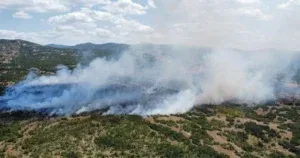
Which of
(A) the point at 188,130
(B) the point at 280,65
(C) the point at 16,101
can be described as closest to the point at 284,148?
(A) the point at 188,130

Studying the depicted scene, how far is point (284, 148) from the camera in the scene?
6406cm

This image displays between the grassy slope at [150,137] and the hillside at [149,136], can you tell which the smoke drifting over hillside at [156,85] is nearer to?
the hillside at [149,136]

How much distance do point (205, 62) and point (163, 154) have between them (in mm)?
82141

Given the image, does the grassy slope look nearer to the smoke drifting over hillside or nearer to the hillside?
the hillside

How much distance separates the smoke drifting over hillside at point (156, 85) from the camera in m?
85.9

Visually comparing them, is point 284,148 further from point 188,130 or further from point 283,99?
Answer: point 283,99

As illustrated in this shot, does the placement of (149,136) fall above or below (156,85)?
below

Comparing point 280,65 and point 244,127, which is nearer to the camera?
point 244,127

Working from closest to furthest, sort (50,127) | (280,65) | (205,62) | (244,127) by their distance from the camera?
1. (50,127)
2. (244,127)
3. (205,62)
4. (280,65)

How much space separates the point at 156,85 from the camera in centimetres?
10981

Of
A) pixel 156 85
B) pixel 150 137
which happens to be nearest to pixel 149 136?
pixel 150 137

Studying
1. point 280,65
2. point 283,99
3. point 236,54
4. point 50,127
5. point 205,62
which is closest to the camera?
point 50,127

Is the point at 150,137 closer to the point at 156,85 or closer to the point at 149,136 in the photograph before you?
the point at 149,136

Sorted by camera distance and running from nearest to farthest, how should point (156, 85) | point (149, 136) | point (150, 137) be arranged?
point (150, 137) < point (149, 136) < point (156, 85)
